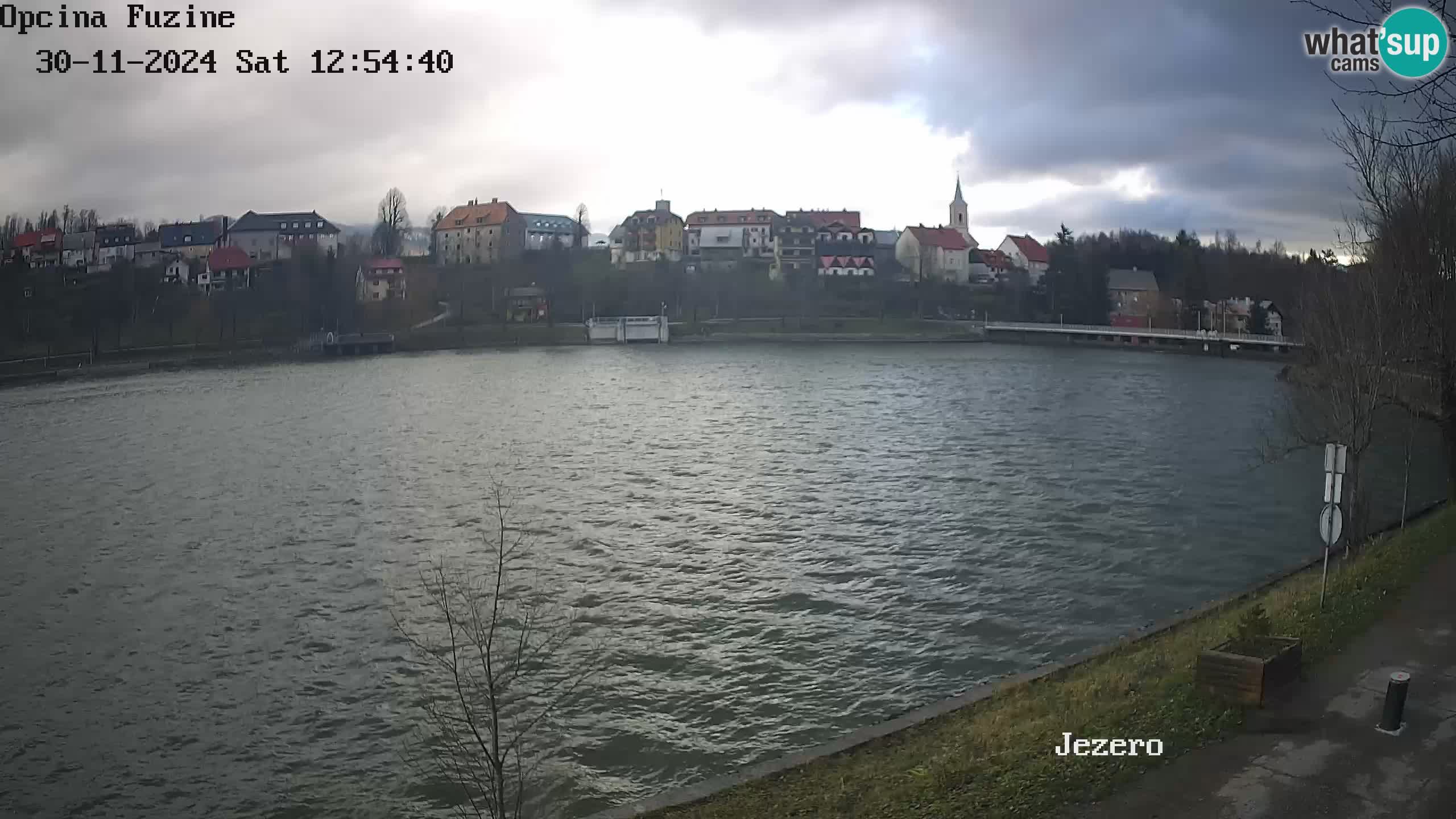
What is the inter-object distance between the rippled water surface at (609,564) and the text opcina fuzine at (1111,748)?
3423 mm

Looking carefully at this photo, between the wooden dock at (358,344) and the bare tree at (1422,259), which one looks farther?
the wooden dock at (358,344)

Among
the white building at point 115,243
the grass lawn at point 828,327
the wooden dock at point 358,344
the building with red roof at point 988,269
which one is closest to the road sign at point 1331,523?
the grass lawn at point 828,327

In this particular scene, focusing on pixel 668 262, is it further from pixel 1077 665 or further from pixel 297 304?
pixel 1077 665

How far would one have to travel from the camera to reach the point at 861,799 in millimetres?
6512

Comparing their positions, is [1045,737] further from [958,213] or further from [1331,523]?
[958,213]

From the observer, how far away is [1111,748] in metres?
6.46

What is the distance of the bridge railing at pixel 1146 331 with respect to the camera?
201 feet

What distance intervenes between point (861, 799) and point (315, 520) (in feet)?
55.4

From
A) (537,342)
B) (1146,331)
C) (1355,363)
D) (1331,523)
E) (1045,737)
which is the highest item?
(1146,331)

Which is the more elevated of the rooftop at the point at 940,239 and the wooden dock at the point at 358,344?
the rooftop at the point at 940,239

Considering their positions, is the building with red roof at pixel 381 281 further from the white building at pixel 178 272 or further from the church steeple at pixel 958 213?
the church steeple at pixel 958 213

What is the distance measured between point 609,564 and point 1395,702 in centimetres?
1182

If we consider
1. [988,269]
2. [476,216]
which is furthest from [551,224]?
[988,269]

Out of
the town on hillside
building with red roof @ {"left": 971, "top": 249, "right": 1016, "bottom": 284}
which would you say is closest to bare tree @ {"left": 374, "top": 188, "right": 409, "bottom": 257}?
the town on hillside
